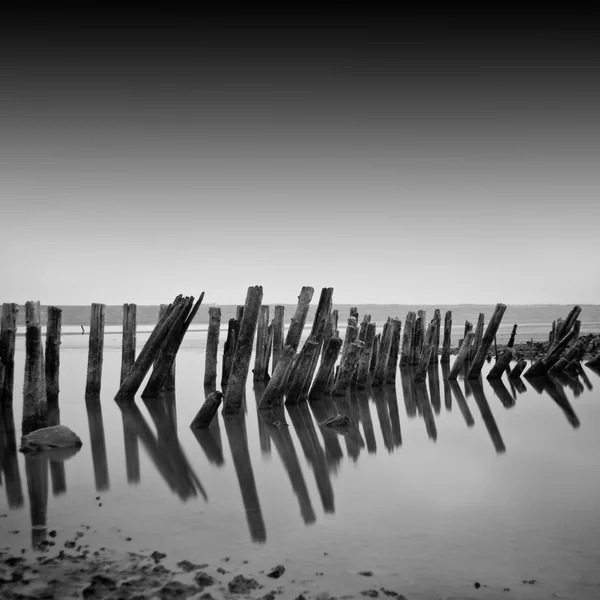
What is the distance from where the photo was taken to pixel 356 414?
10.0 m

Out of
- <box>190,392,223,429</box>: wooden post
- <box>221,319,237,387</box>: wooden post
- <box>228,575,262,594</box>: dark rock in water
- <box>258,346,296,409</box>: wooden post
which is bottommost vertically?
<box>228,575,262,594</box>: dark rock in water

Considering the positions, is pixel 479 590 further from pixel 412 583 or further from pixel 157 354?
pixel 157 354

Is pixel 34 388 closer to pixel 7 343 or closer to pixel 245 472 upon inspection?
pixel 7 343

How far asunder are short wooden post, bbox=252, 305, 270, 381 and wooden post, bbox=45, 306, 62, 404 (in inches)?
163

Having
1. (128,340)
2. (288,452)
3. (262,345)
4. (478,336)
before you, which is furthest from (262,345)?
(288,452)

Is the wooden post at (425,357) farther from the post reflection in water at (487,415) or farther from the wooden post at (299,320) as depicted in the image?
the wooden post at (299,320)

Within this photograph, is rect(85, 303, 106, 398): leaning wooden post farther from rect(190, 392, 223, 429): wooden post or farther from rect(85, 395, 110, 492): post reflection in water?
rect(190, 392, 223, 429): wooden post

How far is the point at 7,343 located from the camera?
9758 mm

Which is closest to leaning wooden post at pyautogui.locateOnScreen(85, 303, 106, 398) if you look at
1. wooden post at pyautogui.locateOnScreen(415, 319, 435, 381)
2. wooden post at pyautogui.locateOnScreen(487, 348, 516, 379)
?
wooden post at pyautogui.locateOnScreen(415, 319, 435, 381)

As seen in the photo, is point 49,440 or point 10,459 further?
point 49,440

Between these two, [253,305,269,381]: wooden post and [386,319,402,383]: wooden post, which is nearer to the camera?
[253,305,269,381]: wooden post

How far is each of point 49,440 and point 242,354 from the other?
3095 mm

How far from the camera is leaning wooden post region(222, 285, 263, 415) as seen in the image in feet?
30.9

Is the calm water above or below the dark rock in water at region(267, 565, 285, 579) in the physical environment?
above
